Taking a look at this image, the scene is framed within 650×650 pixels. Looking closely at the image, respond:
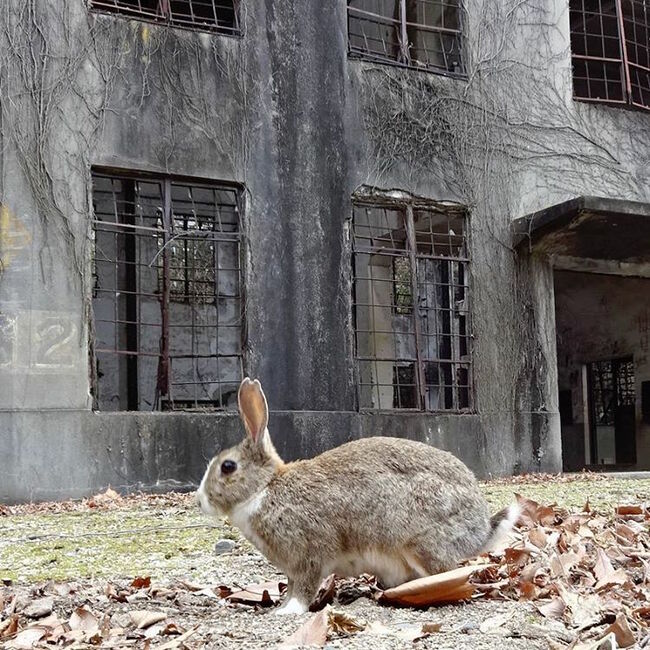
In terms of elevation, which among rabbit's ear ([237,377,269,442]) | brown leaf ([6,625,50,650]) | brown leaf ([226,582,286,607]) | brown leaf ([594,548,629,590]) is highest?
rabbit's ear ([237,377,269,442])

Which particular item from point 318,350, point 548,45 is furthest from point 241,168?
point 548,45

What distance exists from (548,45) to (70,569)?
10.5 meters

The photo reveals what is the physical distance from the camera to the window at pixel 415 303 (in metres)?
11.8

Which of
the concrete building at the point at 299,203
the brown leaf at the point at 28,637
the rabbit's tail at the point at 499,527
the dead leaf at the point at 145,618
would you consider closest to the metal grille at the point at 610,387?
the concrete building at the point at 299,203

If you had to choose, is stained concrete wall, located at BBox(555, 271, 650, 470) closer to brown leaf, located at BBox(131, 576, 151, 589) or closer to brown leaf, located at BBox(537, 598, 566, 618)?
brown leaf, located at BBox(131, 576, 151, 589)

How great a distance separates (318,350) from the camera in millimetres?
10961

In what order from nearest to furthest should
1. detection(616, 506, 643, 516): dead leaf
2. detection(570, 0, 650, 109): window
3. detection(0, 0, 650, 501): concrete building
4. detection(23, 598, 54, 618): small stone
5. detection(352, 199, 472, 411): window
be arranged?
detection(23, 598, 54, 618): small stone < detection(616, 506, 643, 516): dead leaf < detection(0, 0, 650, 501): concrete building < detection(352, 199, 472, 411): window < detection(570, 0, 650, 109): window

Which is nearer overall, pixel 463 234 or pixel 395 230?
pixel 463 234

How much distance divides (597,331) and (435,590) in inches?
620

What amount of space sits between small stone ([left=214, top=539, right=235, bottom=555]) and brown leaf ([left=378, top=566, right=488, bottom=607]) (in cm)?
199

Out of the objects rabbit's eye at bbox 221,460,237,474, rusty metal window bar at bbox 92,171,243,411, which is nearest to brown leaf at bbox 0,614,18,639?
rabbit's eye at bbox 221,460,237,474

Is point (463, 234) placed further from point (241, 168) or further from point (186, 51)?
A: point (186, 51)

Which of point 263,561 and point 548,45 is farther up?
point 548,45

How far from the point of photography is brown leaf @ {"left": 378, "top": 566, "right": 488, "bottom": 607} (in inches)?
143
